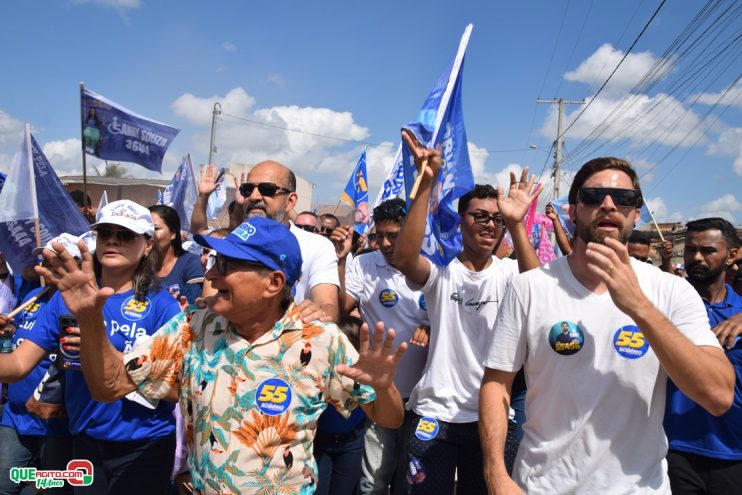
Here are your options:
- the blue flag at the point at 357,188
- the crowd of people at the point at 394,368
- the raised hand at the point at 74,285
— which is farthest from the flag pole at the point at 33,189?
the blue flag at the point at 357,188

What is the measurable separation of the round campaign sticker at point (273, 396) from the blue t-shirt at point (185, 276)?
2.32m

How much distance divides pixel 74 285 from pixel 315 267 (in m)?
1.66

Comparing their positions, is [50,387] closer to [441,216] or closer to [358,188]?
[441,216]

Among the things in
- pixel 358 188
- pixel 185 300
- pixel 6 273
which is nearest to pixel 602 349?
pixel 185 300

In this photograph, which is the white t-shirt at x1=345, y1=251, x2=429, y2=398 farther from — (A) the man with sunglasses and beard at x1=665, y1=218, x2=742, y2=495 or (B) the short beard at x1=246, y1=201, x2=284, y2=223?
(A) the man with sunglasses and beard at x1=665, y1=218, x2=742, y2=495

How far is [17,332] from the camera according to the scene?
9.70 feet

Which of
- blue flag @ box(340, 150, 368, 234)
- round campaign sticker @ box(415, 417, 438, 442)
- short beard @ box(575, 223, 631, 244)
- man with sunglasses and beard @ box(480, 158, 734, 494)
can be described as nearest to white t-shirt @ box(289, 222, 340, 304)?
round campaign sticker @ box(415, 417, 438, 442)

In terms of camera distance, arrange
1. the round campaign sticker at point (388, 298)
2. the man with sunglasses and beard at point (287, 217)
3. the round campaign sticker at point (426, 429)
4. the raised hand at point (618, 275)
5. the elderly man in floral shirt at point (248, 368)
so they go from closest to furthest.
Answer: the raised hand at point (618, 275)
the elderly man in floral shirt at point (248, 368)
the round campaign sticker at point (426, 429)
the man with sunglasses and beard at point (287, 217)
the round campaign sticker at point (388, 298)

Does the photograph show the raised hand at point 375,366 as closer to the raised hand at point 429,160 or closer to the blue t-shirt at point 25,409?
the raised hand at point 429,160

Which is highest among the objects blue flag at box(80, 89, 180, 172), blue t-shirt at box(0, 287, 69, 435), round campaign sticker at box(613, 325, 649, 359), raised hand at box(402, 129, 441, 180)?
blue flag at box(80, 89, 180, 172)

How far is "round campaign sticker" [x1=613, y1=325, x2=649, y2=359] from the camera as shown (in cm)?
205

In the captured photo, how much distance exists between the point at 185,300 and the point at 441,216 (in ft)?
6.44

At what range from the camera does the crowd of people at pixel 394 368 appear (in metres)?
2.00

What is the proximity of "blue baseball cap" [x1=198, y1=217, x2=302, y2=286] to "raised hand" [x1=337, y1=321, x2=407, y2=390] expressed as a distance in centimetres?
47
